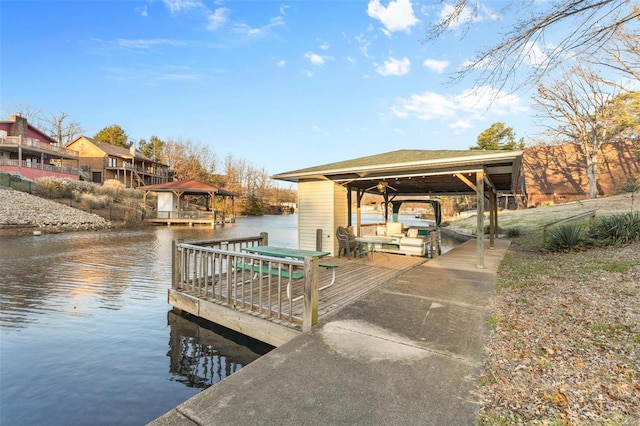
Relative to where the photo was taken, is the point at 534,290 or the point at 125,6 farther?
the point at 125,6

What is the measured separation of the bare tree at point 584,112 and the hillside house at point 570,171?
179 cm

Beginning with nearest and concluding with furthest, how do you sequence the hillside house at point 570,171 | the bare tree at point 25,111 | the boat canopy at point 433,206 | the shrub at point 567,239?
the shrub at point 567,239
the boat canopy at point 433,206
the hillside house at point 570,171
the bare tree at point 25,111

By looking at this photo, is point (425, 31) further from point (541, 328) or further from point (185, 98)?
point (185, 98)

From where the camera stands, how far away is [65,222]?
19.8 meters

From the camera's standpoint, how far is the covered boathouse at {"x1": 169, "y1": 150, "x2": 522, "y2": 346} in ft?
12.9

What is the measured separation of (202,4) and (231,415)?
13.0 meters

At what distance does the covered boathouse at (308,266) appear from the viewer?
393 cm

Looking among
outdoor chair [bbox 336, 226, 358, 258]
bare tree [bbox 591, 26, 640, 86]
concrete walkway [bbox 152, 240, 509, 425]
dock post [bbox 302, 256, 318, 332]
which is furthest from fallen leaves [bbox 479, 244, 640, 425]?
bare tree [bbox 591, 26, 640, 86]

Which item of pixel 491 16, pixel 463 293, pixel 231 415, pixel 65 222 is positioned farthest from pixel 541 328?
pixel 65 222

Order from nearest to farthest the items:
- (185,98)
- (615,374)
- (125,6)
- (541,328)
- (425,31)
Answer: (615,374) < (541,328) < (425,31) < (125,6) < (185,98)

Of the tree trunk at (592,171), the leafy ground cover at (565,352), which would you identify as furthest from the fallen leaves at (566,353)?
the tree trunk at (592,171)

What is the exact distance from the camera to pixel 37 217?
19.0 m

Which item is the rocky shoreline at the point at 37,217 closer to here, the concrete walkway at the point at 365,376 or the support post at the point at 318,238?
the support post at the point at 318,238

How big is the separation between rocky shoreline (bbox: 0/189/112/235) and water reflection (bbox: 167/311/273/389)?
739 inches
